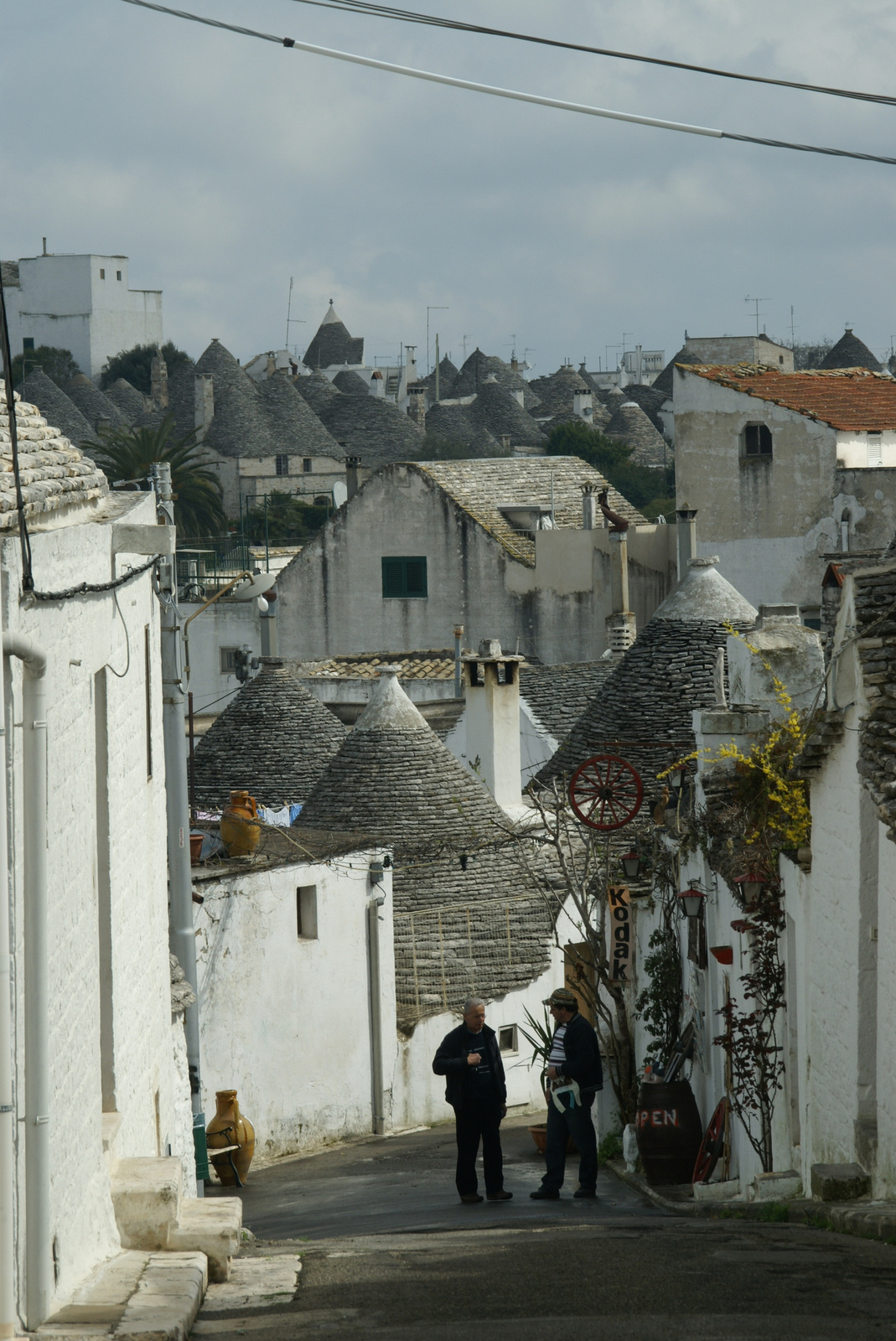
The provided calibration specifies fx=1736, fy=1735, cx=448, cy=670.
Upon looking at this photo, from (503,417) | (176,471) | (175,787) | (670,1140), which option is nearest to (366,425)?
(503,417)

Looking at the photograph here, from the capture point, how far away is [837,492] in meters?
36.4

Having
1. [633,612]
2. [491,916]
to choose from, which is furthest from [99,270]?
[491,916]

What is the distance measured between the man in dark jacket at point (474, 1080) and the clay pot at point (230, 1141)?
835cm

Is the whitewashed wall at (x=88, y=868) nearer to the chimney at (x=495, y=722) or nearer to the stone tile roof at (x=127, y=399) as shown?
the chimney at (x=495, y=722)

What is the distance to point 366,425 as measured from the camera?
92.8 meters

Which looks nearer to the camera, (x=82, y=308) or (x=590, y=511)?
(x=590, y=511)

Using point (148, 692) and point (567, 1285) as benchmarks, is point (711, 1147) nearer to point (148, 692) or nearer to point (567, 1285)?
point (148, 692)

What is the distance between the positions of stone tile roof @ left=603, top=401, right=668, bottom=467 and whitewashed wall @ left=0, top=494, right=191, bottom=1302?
76186 mm

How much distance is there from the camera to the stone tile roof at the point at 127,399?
315ft

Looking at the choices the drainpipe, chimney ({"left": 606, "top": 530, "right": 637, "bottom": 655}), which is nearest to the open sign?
the drainpipe

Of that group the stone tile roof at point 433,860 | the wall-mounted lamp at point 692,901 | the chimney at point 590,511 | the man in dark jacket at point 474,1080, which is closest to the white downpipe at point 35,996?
the man in dark jacket at point 474,1080

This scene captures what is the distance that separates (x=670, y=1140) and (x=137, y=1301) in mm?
8398

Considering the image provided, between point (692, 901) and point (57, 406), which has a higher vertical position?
point (57, 406)

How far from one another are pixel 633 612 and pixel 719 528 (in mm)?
2868
